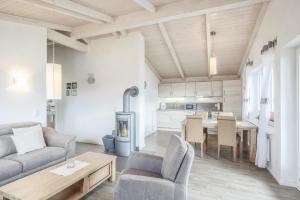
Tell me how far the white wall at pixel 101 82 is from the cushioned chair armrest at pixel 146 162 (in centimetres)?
242

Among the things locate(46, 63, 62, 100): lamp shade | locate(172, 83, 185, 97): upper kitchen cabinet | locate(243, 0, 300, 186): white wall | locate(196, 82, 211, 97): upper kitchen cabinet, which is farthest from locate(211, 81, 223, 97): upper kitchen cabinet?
locate(46, 63, 62, 100): lamp shade

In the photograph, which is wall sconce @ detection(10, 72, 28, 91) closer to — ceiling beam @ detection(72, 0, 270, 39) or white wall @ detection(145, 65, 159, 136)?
ceiling beam @ detection(72, 0, 270, 39)

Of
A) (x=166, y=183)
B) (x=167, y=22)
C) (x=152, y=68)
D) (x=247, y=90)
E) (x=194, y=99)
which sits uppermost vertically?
(x=167, y=22)

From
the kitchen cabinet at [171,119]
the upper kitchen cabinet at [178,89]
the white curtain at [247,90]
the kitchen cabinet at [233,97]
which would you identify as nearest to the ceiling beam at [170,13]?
the white curtain at [247,90]

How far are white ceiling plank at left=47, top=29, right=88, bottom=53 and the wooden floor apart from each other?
10.8ft

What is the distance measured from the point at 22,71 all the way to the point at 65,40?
1500 millimetres

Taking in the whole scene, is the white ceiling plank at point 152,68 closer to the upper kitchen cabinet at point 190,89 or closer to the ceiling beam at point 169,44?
the ceiling beam at point 169,44

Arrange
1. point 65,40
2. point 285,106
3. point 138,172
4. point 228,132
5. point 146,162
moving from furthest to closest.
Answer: point 65,40, point 228,132, point 285,106, point 146,162, point 138,172

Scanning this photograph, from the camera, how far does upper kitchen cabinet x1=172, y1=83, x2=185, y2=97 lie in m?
Result: 7.46

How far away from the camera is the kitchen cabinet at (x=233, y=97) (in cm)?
662

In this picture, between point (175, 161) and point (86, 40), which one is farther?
point (86, 40)

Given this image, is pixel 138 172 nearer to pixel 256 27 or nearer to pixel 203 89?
pixel 256 27

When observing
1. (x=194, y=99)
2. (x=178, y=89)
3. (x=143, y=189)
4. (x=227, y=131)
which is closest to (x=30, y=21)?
(x=143, y=189)

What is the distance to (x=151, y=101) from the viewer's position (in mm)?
7184
